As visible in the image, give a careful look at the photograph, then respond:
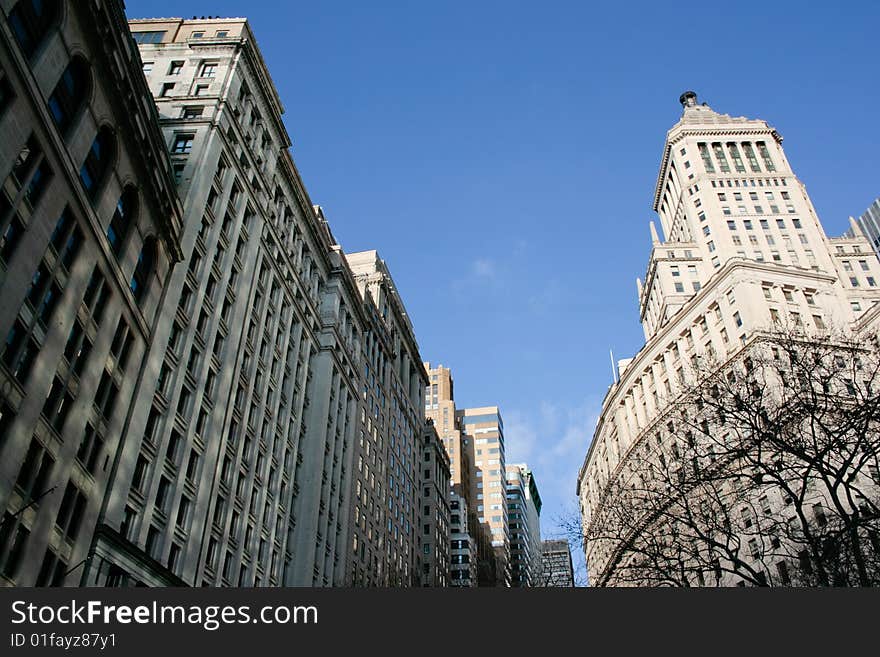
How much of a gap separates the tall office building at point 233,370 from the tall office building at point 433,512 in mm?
29693

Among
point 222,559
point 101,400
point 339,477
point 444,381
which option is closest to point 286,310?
point 339,477

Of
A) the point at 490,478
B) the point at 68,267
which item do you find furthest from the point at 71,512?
the point at 490,478

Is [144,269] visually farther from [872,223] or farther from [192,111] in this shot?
[872,223]

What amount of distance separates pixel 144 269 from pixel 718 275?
54378 millimetres

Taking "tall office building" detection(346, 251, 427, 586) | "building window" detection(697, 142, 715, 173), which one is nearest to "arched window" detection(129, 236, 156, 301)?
"tall office building" detection(346, 251, 427, 586)

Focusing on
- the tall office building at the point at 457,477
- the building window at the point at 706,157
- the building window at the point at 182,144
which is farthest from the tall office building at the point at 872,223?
the building window at the point at 182,144

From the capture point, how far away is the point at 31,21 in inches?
1183

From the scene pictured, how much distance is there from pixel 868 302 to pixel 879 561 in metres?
68.9

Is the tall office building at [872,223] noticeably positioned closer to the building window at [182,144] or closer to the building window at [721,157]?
the building window at [721,157]

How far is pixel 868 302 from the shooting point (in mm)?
86562

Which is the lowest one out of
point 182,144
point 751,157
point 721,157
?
point 182,144

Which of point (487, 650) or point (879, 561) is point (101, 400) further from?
point (879, 561)

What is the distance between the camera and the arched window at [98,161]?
114 feet

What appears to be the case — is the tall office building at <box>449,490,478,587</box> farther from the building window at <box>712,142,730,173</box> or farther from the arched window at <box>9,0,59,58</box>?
the arched window at <box>9,0,59,58</box>
